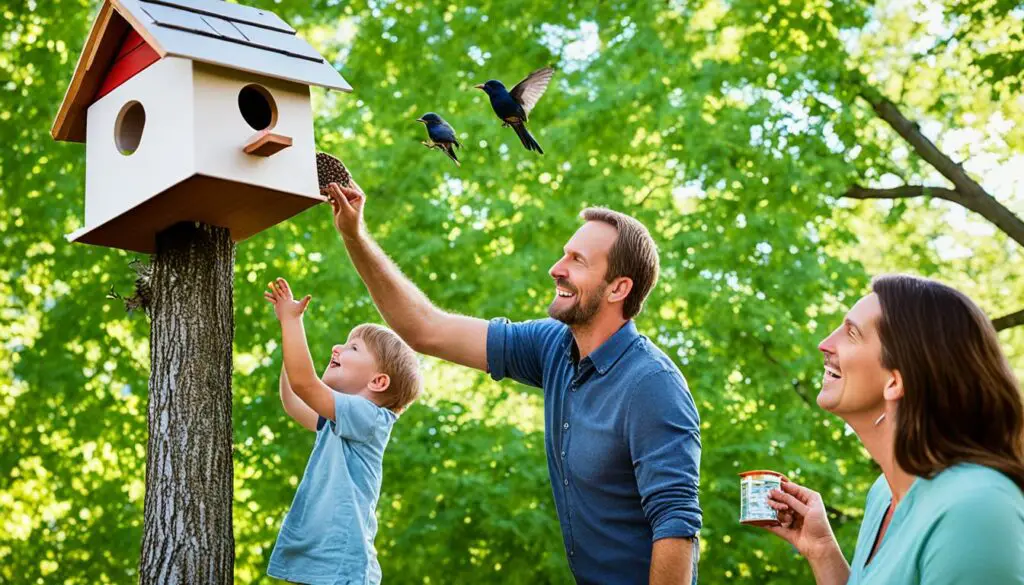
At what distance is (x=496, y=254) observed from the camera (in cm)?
947

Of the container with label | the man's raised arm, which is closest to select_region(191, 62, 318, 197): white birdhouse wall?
the man's raised arm

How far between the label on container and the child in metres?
1.53

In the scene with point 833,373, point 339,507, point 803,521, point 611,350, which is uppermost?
point 611,350

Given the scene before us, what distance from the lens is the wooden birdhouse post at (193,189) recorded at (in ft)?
11.8

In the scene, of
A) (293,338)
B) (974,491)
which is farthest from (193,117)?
(974,491)

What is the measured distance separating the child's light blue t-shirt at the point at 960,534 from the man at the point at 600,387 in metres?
0.97

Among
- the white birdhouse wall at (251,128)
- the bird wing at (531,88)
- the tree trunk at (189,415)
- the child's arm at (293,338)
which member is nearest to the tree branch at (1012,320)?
the bird wing at (531,88)

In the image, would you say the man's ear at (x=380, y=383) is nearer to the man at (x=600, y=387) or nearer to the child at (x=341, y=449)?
the child at (x=341, y=449)

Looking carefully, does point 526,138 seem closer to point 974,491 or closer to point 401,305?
point 401,305

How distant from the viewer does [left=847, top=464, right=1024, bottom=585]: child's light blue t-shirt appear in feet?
7.07

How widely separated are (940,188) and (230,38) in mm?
8050

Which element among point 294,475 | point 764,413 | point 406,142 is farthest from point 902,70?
point 294,475

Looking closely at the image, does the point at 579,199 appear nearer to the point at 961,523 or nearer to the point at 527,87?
the point at 527,87

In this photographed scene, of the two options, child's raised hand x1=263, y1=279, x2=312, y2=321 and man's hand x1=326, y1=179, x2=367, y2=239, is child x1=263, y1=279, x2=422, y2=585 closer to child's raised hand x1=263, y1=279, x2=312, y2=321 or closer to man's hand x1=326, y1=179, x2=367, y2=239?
child's raised hand x1=263, y1=279, x2=312, y2=321
